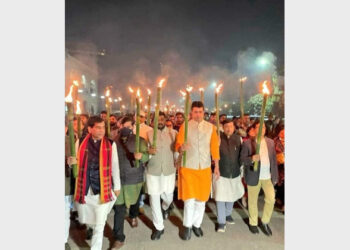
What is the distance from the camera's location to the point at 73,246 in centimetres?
353

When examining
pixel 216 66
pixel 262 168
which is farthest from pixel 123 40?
pixel 262 168

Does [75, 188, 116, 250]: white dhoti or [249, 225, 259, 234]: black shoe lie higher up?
[75, 188, 116, 250]: white dhoti

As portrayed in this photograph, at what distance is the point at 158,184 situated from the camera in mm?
3895

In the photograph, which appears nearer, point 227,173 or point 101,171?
point 101,171

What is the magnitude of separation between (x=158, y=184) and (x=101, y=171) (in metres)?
1.12

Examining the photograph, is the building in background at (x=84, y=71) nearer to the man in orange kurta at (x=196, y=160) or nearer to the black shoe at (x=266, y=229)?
the man in orange kurta at (x=196, y=160)

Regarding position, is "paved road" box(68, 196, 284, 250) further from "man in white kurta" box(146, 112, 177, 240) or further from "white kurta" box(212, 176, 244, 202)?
"white kurta" box(212, 176, 244, 202)

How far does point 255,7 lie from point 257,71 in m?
1.32

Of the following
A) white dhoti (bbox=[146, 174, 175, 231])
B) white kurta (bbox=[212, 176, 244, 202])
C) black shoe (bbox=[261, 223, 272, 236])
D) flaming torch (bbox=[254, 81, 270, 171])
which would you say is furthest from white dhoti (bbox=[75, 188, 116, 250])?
black shoe (bbox=[261, 223, 272, 236])

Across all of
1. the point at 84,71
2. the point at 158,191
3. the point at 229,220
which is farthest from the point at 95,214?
the point at 84,71

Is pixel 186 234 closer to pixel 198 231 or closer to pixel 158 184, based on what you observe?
pixel 198 231

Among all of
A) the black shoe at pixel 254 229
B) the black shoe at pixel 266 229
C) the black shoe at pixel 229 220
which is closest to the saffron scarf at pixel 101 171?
the black shoe at pixel 229 220

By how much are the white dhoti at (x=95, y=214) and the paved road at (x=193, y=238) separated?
546 millimetres

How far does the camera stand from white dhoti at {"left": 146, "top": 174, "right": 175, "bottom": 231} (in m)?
3.73
